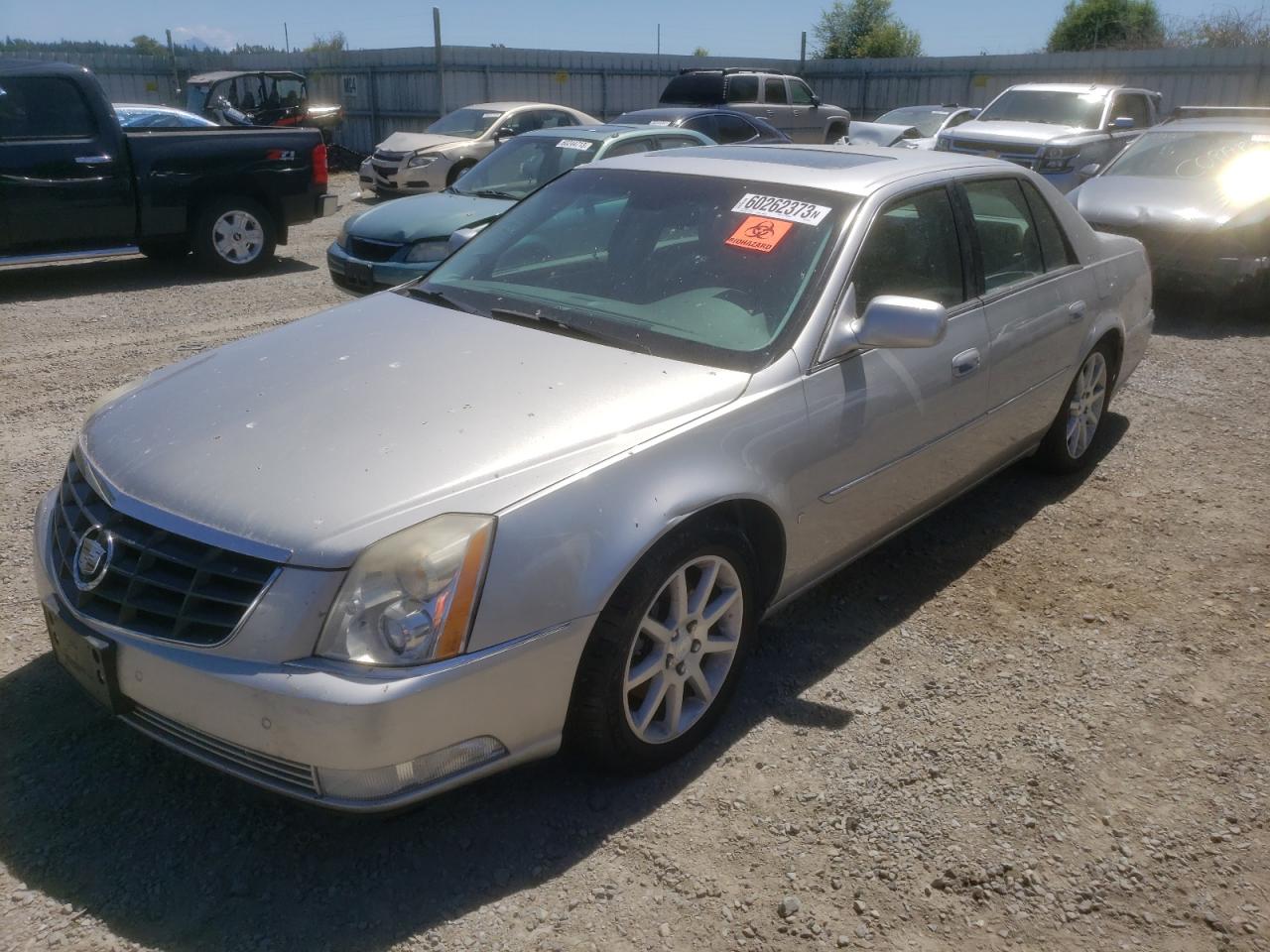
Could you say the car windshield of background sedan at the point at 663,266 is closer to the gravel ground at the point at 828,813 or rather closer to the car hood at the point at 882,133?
the gravel ground at the point at 828,813

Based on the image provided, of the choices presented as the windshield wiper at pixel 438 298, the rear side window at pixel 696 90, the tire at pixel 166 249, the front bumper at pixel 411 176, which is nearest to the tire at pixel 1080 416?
the windshield wiper at pixel 438 298

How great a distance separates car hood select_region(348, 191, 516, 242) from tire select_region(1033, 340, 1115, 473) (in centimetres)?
411

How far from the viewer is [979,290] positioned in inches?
162

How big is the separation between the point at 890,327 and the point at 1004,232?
1.45 meters

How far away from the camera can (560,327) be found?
136 inches

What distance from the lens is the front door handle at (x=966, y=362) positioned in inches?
153

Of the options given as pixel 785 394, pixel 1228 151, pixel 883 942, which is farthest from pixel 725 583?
pixel 1228 151

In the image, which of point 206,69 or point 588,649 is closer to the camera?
point 588,649

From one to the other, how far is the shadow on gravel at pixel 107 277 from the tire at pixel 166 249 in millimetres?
82

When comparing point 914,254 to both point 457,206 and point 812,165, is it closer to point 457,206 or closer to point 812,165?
point 812,165

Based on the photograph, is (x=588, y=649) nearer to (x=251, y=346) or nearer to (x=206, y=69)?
(x=251, y=346)

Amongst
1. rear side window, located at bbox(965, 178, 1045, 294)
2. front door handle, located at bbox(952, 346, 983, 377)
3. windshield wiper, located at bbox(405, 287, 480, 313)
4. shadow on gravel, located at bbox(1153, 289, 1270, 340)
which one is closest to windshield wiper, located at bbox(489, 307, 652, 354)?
windshield wiper, located at bbox(405, 287, 480, 313)

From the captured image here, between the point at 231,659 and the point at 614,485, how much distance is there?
0.97 metres

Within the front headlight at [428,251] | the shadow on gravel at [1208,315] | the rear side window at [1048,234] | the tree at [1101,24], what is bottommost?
the shadow on gravel at [1208,315]
